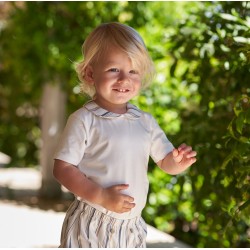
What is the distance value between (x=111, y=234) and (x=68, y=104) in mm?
5572

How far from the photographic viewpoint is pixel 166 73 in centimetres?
684

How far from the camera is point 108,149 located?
278 cm

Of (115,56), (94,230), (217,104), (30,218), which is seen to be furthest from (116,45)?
(30,218)

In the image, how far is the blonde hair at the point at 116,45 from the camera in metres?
2.85

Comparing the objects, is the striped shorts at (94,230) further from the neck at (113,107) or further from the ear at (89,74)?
the ear at (89,74)

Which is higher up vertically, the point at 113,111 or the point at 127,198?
the point at 113,111

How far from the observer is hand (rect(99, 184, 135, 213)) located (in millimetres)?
2646

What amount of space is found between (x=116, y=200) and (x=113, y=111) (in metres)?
0.40

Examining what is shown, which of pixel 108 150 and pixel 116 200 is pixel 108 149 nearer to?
pixel 108 150

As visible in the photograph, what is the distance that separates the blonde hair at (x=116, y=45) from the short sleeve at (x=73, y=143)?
0.24 metres

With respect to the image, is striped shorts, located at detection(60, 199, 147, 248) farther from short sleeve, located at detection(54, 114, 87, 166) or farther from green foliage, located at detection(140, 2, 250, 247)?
green foliage, located at detection(140, 2, 250, 247)

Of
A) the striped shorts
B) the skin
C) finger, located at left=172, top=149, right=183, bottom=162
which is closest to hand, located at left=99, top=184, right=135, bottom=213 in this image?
the skin

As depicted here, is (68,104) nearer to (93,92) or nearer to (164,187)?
(164,187)

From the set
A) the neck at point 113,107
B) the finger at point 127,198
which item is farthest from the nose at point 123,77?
the finger at point 127,198
